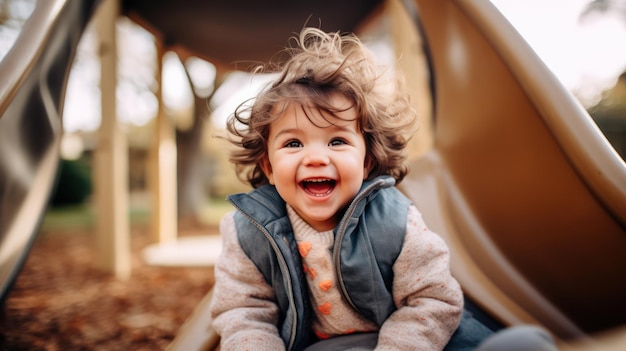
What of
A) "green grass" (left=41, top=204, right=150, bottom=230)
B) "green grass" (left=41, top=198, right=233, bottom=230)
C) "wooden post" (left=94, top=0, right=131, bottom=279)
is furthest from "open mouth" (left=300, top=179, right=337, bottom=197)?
"green grass" (left=41, top=204, right=150, bottom=230)

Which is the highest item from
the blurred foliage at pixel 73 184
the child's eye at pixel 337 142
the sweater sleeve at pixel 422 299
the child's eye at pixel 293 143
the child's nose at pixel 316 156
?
the blurred foliage at pixel 73 184

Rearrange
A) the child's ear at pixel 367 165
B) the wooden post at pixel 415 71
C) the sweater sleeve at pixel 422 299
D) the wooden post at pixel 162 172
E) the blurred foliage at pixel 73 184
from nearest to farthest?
the sweater sleeve at pixel 422 299 < the child's ear at pixel 367 165 < the wooden post at pixel 415 71 < the wooden post at pixel 162 172 < the blurred foliage at pixel 73 184

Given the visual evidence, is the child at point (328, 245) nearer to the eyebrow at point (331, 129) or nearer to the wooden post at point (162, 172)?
the eyebrow at point (331, 129)

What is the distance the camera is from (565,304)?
Answer: 46.1 inches

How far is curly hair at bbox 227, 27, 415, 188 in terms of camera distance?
1.04 meters

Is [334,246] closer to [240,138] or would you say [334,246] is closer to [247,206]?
[247,206]

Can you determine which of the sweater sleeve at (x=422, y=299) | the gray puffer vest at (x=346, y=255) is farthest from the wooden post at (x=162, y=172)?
the sweater sleeve at (x=422, y=299)

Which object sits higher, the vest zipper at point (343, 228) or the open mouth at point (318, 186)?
the open mouth at point (318, 186)

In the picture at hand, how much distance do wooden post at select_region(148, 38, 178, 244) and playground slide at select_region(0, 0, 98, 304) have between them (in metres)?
2.27

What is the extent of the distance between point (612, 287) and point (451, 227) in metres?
0.54

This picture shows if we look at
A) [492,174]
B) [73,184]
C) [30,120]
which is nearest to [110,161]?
[30,120]

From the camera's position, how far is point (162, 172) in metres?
3.89

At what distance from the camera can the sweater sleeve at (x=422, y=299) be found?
910mm

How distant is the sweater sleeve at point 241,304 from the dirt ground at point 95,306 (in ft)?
3.62
